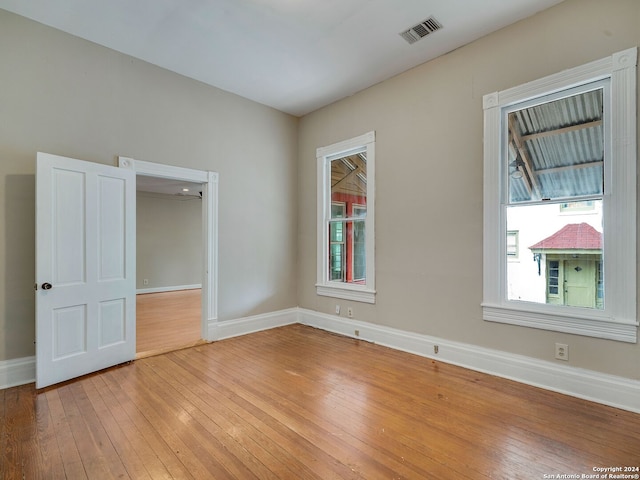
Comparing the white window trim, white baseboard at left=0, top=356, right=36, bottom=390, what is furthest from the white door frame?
the white window trim

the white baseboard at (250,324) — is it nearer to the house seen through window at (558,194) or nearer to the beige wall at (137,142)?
the beige wall at (137,142)

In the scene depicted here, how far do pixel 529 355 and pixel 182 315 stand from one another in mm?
5384

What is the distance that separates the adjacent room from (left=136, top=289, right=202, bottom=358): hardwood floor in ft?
0.35

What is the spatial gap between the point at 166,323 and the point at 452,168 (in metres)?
4.88

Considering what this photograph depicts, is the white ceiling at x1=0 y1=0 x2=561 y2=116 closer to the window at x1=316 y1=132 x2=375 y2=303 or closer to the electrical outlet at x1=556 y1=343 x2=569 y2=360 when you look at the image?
the window at x1=316 y1=132 x2=375 y2=303

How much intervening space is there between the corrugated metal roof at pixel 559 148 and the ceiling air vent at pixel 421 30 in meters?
1.13

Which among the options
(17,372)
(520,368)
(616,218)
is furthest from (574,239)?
(17,372)

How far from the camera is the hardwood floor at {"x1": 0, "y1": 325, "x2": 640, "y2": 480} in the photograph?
182 centimetres

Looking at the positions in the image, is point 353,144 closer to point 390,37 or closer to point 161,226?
point 390,37

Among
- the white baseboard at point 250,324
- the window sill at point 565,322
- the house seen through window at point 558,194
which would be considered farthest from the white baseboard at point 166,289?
the house seen through window at point 558,194

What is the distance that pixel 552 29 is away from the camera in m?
2.76

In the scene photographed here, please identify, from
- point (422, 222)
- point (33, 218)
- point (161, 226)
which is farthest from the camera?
point (161, 226)

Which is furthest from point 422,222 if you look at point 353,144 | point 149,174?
point 149,174

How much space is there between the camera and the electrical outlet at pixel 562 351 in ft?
8.82
